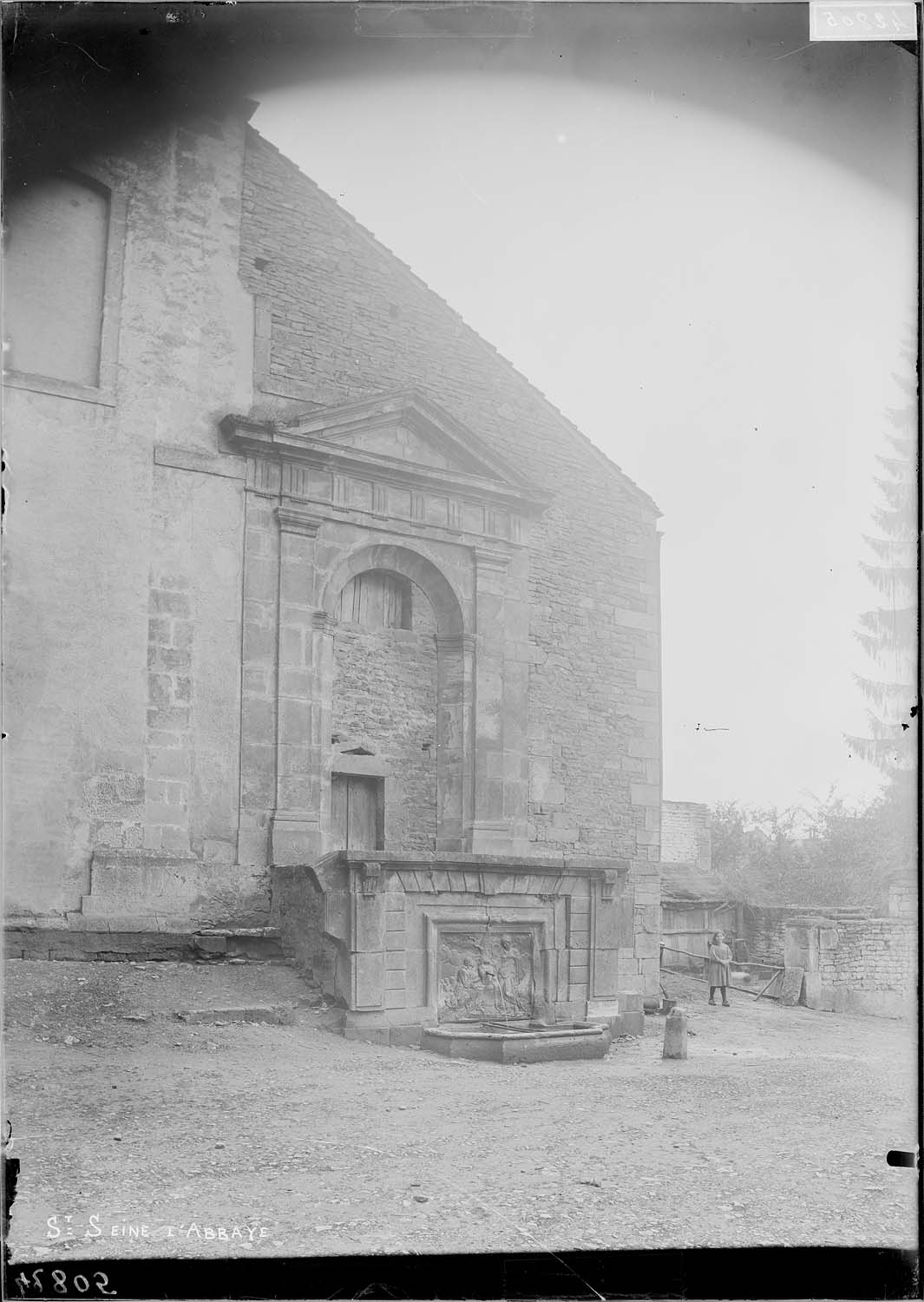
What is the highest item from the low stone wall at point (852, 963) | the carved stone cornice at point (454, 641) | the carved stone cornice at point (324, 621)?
the carved stone cornice at point (324, 621)

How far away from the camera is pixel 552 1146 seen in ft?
21.2

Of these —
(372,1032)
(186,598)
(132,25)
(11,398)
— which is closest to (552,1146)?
(372,1032)

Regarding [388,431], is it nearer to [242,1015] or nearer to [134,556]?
[134,556]

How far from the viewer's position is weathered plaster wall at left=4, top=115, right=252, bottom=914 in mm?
6738

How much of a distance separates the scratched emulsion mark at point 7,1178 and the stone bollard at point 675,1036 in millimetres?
3791

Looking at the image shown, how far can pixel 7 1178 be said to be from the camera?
5988mm

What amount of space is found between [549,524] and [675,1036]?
3391 millimetres

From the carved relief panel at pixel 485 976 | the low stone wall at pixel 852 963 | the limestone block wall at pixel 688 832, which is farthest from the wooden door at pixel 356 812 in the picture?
the low stone wall at pixel 852 963

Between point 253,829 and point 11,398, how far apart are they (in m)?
2.79

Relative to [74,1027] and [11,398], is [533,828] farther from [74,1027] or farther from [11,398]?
[11,398]

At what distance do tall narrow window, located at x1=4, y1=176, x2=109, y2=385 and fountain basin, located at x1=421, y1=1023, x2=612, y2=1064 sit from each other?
4382 millimetres

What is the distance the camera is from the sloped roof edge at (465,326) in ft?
23.9

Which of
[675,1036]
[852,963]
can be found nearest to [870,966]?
[852,963]

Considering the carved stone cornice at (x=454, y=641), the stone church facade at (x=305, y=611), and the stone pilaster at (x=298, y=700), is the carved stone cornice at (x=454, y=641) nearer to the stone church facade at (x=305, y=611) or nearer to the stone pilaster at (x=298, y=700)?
the stone church facade at (x=305, y=611)
